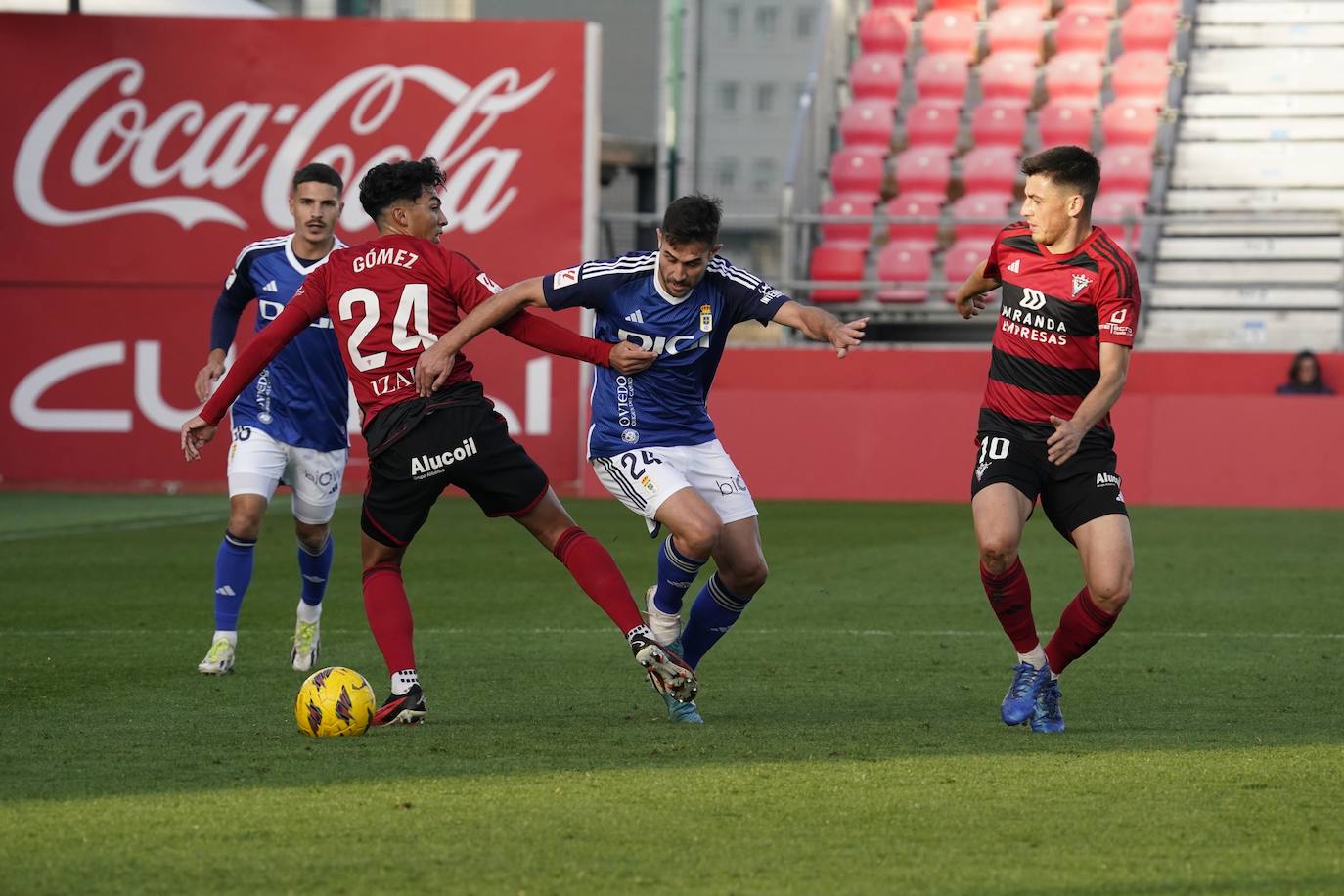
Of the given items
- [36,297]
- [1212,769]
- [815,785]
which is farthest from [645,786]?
[36,297]

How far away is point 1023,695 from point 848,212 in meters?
14.8

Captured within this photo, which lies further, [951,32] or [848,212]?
[951,32]

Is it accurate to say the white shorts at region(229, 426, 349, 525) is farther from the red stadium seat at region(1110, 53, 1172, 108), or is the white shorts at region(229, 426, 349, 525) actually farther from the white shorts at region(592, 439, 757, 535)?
the red stadium seat at region(1110, 53, 1172, 108)

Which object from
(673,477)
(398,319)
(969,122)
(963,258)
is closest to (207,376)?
(398,319)

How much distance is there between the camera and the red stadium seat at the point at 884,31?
22969 millimetres

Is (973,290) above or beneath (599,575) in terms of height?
above

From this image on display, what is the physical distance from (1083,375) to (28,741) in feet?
11.5

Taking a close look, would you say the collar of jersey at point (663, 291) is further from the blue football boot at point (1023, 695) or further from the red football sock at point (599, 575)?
the blue football boot at point (1023, 695)

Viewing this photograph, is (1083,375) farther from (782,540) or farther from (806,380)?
(806,380)

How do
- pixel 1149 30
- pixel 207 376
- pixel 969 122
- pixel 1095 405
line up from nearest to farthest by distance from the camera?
1. pixel 1095 405
2. pixel 207 376
3. pixel 969 122
4. pixel 1149 30

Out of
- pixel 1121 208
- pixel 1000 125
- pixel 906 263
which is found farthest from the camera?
pixel 1000 125

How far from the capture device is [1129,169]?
2048cm

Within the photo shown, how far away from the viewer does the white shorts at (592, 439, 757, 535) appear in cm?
643

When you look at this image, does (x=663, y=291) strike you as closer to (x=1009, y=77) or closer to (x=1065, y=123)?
(x=1065, y=123)
